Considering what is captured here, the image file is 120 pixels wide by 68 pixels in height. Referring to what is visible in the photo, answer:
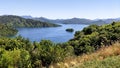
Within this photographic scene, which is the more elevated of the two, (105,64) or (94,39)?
(105,64)

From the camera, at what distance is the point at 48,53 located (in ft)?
48.7

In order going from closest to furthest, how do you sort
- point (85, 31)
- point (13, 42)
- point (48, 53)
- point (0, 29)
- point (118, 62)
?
1. point (118, 62)
2. point (48, 53)
3. point (13, 42)
4. point (85, 31)
5. point (0, 29)

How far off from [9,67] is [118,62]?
447 cm

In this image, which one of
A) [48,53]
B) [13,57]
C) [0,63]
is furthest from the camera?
[48,53]

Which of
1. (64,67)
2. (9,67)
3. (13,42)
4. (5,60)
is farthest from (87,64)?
(13,42)

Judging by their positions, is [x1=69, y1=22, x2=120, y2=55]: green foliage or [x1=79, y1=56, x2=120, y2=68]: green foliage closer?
[x1=79, y1=56, x2=120, y2=68]: green foliage

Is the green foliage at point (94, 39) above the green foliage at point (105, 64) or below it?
below

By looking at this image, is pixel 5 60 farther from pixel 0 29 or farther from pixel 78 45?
pixel 0 29

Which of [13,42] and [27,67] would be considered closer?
[27,67]

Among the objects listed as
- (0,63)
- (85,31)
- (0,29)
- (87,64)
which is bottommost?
(0,29)

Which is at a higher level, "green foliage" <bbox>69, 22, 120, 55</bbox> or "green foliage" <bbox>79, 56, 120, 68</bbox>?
"green foliage" <bbox>79, 56, 120, 68</bbox>

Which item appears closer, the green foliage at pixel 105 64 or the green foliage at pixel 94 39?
the green foliage at pixel 105 64

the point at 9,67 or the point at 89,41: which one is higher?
the point at 9,67

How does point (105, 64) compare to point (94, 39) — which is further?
point (94, 39)
